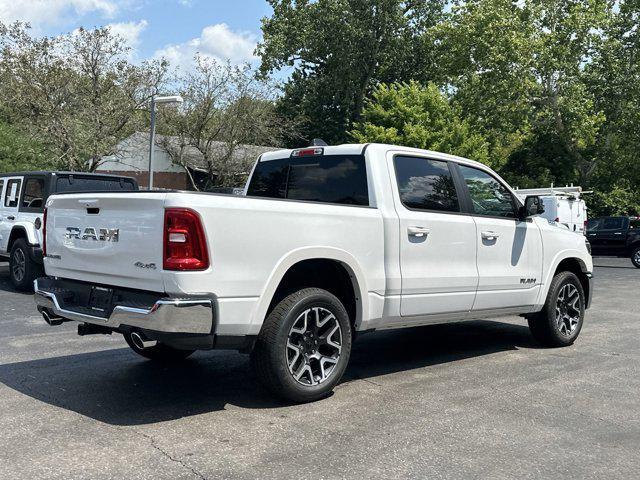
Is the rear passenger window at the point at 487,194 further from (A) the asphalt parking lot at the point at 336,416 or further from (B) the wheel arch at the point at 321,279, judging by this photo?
(B) the wheel arch at the point at 321,279

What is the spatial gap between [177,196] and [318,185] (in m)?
1.89

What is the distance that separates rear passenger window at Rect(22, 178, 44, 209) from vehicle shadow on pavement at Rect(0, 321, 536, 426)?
215 inches

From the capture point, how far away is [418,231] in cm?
552

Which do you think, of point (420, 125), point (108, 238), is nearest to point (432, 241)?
point (108, 238)

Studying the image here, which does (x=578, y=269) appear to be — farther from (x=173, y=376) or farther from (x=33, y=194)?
(x=33, y=194)

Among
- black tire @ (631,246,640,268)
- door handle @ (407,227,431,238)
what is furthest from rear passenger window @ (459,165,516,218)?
black tire @ (631,246,640,268)

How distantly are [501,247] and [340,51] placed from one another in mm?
32522

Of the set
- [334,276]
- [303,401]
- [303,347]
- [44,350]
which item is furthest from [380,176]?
[44,350]

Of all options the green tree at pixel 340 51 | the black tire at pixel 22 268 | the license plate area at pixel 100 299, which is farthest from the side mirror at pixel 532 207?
the green tree at pixel 340 51

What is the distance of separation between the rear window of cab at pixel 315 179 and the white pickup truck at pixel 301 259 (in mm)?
13

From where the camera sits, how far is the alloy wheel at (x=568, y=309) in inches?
284

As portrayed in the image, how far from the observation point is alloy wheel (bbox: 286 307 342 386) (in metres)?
4.80

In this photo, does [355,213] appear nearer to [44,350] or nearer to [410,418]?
[410,418]

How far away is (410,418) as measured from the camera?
457cm
